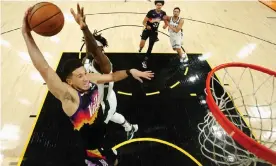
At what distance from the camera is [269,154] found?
2.15 meters

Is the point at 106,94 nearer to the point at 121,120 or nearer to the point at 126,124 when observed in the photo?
the point at 121,120

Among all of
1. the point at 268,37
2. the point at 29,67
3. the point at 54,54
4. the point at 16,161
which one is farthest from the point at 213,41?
the point at 16,161

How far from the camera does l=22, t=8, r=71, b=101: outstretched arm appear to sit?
2195 mm

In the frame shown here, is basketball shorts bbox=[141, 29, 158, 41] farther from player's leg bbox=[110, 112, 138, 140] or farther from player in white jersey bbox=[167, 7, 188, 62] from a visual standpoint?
player's leg bbox=[110, 112, 138, 140]

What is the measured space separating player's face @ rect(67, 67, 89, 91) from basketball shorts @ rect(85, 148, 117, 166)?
2.83 ft

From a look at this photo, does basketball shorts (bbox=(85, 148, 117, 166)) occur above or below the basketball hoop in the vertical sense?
above

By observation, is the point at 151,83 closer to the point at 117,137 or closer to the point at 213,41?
the point at 117,137

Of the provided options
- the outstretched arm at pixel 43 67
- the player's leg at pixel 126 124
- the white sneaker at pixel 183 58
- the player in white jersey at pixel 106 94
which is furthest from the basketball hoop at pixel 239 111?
the outstretched arm at pixel 43 67

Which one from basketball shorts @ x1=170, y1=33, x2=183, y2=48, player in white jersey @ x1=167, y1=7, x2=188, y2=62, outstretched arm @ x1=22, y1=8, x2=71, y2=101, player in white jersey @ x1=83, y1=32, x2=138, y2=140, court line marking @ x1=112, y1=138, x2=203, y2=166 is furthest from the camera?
basketball shorts @ x1=170, y1=33, x2=183, y2=48

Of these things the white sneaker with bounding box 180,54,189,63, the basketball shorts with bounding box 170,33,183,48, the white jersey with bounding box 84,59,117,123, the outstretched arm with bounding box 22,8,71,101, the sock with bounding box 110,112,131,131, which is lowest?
the white sneaker with bounding box 180,54,189,63

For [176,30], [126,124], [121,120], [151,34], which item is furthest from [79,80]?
[176,30]

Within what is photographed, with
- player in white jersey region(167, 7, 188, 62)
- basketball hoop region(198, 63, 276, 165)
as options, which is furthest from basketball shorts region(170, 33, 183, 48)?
basketball hoop region(198, 63, 276, 165)

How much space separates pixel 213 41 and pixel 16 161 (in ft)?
17.5

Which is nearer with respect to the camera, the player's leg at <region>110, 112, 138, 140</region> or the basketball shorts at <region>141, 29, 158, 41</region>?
the player's leg at <region>110, 112, 138, 140</region>
